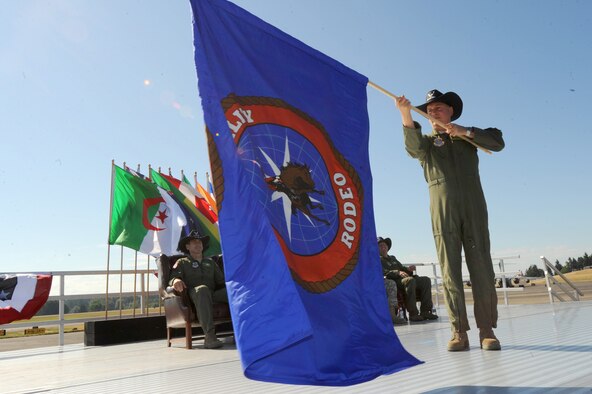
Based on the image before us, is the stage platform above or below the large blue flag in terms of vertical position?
below

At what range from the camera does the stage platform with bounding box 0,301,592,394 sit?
2.21 metres

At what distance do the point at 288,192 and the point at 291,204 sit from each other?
0.19 feet

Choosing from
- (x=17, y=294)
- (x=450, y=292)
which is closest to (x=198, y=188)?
(x=17, y=294)

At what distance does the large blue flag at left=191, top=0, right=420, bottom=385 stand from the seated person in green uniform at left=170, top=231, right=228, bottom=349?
10.4ft

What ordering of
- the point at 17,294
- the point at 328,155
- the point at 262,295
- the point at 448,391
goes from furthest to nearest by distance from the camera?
1. the point at 17,294
2. the point at 328,155
3. the point at 448,391
4. the point at 262,295

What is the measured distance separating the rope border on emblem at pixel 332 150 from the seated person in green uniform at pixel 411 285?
5.05 m

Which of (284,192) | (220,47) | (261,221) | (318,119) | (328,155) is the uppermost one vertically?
(220,47)

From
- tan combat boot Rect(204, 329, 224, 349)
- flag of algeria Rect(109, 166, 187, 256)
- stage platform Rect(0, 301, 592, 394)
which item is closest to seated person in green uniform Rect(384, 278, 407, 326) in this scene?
stage platform Rect(0, 301, 592, 394)

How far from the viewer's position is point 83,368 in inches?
153

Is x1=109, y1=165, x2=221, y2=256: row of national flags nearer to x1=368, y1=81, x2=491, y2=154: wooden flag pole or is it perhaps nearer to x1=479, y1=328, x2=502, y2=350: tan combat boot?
x1=368, y1=81, x2=491, y2=154: wooden flag pole

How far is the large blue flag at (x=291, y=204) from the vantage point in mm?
1814

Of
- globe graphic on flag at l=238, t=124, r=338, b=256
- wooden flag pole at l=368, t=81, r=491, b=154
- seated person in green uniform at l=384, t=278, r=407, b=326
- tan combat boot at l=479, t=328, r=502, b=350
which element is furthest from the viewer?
seated person in green uniform at l=384, t=278, r=407, b=326

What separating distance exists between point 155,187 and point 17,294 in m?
3.65

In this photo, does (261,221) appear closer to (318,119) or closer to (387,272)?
(318,119)
